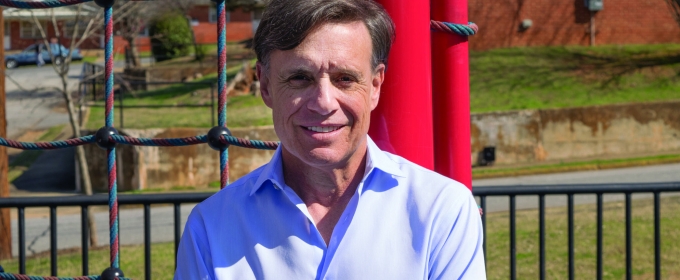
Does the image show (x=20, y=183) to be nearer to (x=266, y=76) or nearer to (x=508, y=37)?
(x=508, y=37)

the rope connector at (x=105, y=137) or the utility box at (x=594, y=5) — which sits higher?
the utility box at (x=594, y=5)

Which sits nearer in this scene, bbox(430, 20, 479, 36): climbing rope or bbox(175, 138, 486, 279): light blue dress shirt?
bbox(175, 138, 486, 279): light blue dress shirt

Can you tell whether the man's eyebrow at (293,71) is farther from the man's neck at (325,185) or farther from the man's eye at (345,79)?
the man's neck at (325,185)

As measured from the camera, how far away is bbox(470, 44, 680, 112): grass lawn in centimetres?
1878

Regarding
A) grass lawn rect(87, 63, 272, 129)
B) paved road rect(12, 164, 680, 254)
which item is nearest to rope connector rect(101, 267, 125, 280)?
paved road rect(12, 164, 680, 254)

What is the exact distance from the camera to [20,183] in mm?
17672

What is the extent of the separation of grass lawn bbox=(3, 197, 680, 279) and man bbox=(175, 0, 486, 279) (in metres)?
4.65

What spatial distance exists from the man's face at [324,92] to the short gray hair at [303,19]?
1cm

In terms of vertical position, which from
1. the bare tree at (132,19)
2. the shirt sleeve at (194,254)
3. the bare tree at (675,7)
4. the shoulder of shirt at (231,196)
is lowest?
the shirt sleeve at (194,254)

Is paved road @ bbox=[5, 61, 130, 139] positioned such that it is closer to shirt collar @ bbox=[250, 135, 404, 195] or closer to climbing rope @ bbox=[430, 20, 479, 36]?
climbing rope @ bbox=[430, 20, 479, 36]

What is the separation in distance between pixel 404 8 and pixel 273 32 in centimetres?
59

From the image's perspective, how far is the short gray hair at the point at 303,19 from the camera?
1.68 meters

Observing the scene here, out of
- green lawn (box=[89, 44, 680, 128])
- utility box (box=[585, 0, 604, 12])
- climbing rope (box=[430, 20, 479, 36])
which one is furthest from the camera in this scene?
utility box (box=[585, 0, 604, 12])

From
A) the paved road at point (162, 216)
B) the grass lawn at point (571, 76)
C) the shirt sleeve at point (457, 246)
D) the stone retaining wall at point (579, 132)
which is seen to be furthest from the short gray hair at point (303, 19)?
the grass lawn at point (571, 76)
